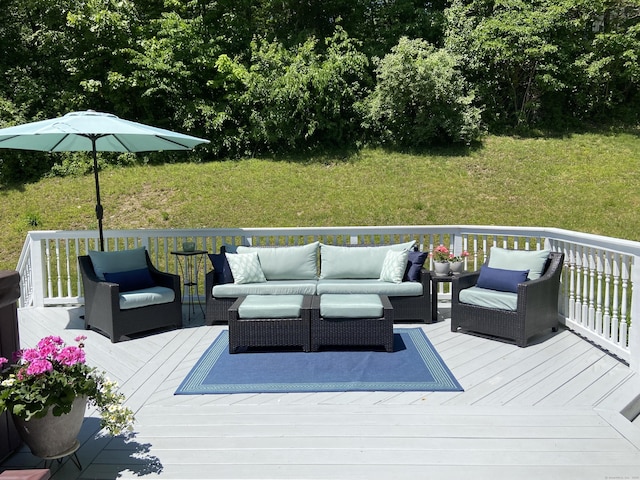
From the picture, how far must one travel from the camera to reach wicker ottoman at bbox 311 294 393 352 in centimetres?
428

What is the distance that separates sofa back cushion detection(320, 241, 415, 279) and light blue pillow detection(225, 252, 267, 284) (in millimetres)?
736

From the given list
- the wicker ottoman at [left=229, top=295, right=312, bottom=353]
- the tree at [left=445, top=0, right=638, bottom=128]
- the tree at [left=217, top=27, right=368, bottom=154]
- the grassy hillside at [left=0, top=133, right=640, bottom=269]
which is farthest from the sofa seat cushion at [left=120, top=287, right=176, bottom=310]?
the tree at [left=445, top=0, right=638, bottom=128]

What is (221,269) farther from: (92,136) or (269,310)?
(92,136)

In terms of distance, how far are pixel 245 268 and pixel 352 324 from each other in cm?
161

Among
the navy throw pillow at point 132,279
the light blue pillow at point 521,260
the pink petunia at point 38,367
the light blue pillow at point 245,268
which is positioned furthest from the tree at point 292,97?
the pink petunia at point 38,367

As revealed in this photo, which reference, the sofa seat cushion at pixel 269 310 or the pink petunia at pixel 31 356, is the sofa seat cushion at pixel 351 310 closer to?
the sofa seat cushion at pixel 269 310

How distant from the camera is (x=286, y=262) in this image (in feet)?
18.4

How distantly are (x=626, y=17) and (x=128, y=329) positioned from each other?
617 inches

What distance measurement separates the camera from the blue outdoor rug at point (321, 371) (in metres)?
3.53

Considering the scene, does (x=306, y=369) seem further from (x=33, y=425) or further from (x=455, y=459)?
(x=33, y=425)

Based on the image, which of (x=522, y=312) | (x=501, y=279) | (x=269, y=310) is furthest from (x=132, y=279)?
(x=522, y=312)

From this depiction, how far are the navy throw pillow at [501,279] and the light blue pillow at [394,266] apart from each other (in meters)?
0.79

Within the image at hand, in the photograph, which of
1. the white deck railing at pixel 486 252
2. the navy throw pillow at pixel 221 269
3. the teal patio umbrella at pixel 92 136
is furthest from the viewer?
the navy throw pillow at pixel 221 269

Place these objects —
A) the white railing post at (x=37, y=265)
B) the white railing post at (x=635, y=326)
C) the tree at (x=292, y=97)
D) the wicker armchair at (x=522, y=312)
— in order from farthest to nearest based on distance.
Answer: the tree at (x=292, y=97)
the white railing post at (x=37, y=265)
the wicker armchair at (x=522, y=312)
the white railing post at (x=635, y=326)
